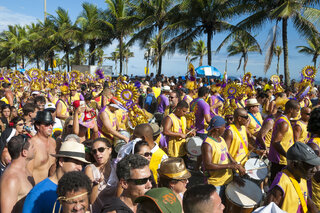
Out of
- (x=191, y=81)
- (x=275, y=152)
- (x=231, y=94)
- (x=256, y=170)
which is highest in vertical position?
(x=191, y=81)

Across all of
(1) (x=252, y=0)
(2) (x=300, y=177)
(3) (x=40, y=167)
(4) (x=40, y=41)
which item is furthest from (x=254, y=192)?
(4) (x=40, y=41)

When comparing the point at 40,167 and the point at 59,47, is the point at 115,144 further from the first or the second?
the point at 59,47

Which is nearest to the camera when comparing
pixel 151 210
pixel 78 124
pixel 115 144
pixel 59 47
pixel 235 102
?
pixel 151 210

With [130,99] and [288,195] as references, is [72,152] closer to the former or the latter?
[288,195]

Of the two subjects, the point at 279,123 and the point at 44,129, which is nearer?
the point at 44,129

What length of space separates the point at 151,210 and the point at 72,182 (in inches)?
28.1

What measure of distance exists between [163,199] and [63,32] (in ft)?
105

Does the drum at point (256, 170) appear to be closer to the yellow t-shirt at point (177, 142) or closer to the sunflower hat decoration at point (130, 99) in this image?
the yellow t-shirt at point (177, 142)

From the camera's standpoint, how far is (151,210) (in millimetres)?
1816

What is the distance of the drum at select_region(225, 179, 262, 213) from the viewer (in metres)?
3.21

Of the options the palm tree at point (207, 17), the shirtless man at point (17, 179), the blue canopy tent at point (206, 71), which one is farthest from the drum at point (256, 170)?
the palm tree at point (207, 17)

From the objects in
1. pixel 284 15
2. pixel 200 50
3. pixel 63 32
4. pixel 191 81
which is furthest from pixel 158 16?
pixel 200 50

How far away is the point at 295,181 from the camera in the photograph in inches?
101

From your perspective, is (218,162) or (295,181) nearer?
(295,181)
